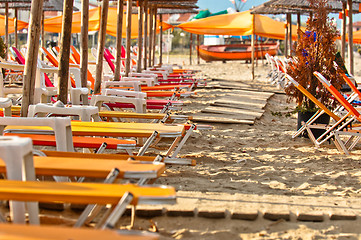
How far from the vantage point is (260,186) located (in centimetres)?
432

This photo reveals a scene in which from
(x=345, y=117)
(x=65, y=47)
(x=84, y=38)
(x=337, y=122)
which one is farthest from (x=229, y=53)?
(x=65, y=47)

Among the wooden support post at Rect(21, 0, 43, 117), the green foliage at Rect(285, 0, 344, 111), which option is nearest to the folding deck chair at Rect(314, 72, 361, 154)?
the green foliage at Rect(285, 0, 344, 111)

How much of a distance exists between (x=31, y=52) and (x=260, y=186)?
6.83ft

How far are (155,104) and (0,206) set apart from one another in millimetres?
3701

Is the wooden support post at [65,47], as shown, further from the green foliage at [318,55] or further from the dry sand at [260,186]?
the green foliage at [318,55]

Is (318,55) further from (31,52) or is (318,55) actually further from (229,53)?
(229,53)

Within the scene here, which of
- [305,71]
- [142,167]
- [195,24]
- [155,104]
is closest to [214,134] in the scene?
[155,104]

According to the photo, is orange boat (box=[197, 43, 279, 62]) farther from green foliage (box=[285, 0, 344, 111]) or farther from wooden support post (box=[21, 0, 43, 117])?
wooden support post (box=[21, 0, 43, 117])

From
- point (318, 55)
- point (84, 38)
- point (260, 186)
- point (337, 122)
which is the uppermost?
point (84, 38)

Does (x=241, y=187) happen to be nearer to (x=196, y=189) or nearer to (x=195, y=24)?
(x=196, y=189)

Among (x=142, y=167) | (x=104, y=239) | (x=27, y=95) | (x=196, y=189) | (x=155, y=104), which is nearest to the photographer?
(x=104, y=239)

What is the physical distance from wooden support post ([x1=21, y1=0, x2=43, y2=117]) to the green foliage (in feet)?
11.7

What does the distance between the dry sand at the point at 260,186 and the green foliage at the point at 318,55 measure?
0.62 meters

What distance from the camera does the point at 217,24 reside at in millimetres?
17875
